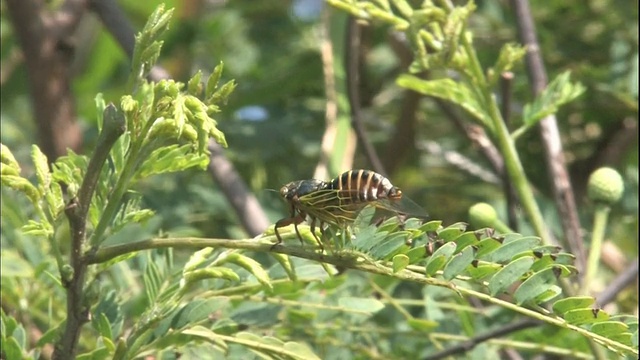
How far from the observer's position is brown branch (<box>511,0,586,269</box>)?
1504 millimetres

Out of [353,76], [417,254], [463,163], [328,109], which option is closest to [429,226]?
[417,254]

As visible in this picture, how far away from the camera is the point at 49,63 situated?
1.94 meters

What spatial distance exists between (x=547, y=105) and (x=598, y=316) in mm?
618

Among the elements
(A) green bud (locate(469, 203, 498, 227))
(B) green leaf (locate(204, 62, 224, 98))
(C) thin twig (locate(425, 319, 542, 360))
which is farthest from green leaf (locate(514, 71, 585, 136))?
(B) green leaf (locate(204, 62, 224, 98))

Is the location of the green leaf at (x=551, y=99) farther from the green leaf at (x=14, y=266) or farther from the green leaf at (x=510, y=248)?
the green leaf at (x=14, y=266)

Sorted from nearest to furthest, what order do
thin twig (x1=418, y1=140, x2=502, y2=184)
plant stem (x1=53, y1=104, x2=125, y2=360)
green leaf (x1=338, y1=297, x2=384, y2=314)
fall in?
1. plant stem (x1=53, y1=104, x2=125, y2=360)
2. green leaf (x1=338, y1=297, x2=384, y2=314)
3. thin twig (x1=418, y1=140, x2=502, y2=184)

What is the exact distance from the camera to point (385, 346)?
1.41m

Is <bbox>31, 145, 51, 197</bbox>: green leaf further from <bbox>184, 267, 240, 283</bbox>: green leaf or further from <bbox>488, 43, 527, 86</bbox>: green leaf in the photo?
<bbox>488, 43, 527, 86</bbox>: green leaf

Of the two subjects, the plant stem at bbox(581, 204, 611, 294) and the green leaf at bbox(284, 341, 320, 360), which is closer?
the green leaf at bbox(284, 341, 320, 360)

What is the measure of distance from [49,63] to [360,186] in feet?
3.86

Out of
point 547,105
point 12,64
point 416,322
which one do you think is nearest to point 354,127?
point 547,105

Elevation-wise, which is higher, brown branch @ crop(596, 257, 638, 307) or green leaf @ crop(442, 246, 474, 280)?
green leaf @ crop(442, 246, 474, 280)

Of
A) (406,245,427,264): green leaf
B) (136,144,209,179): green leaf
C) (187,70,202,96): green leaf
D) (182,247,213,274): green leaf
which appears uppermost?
(187,70,202,96): green leaf

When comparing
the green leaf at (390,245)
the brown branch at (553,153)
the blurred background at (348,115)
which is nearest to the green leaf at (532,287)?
the green leaf at (390,245)
